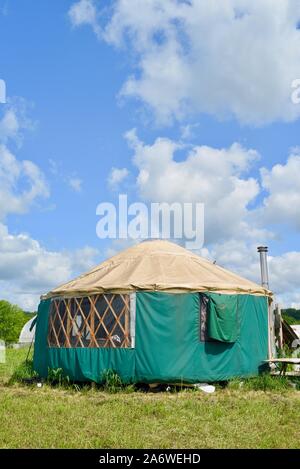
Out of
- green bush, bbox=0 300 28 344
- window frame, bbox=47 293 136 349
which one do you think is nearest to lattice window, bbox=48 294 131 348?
window frame, bbox=47 293 136 349

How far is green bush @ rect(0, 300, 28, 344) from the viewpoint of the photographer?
129 ft

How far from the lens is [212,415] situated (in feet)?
20.8

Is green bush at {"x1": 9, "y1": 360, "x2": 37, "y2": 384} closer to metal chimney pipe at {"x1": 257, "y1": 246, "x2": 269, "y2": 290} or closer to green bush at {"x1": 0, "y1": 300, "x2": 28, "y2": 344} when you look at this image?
metal chimney pipe at {"x1": 257, "y1": 246, "x2": 269, "y2": 290}

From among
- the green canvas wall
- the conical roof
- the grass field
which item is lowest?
the grass field

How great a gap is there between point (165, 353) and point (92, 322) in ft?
4.54

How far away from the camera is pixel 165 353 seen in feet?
28.1

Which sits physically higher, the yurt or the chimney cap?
the chimney cap

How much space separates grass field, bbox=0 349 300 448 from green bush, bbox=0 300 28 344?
32.5 meters

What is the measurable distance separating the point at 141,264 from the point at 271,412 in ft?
12.7

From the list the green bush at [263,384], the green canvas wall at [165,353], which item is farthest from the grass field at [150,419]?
the green canvas wall at [165,353]

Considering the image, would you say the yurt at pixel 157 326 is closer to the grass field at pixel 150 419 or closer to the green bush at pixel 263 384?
the green bush at pixel 263 384
